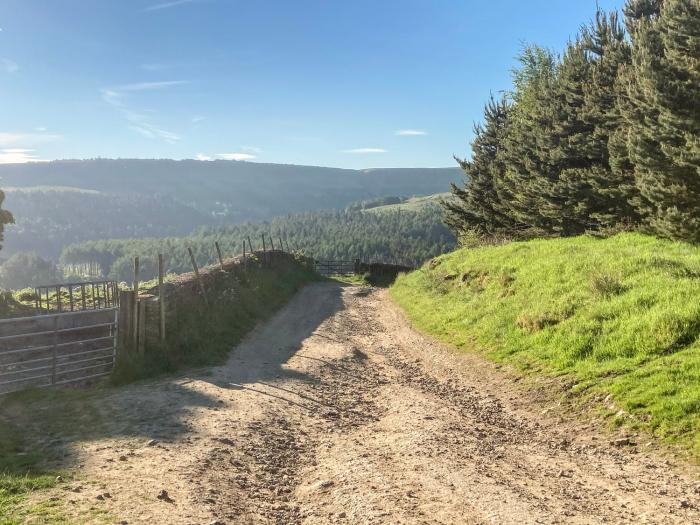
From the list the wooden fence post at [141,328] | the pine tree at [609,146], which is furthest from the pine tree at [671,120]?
the wooden fence post at [141,328]

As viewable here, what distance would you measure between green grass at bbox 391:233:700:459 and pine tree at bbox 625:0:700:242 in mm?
1405

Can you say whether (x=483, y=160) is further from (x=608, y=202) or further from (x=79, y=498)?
(x=79, y=498)

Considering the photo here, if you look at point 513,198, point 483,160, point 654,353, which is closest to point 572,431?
point 654,353

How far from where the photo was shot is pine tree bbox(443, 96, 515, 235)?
39.5 m

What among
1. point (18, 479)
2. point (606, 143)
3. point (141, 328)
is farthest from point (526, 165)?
point (18, 479)

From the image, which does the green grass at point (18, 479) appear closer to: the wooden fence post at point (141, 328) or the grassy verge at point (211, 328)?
the grassy verge at point (211, 328)

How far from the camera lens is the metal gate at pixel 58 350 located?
12.6m

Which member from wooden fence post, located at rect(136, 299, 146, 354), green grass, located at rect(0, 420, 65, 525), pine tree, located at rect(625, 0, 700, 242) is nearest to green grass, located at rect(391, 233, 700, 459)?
pine tree, located at rect(625, 0, 700, 242)

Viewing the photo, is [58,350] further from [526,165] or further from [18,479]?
[526,165]

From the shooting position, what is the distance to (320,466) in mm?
7641

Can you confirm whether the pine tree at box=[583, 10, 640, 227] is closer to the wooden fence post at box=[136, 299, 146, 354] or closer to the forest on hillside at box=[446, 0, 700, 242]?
the forest on hillside at box=[446, 0, 700, 242]

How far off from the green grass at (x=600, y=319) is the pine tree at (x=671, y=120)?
1.40 meters

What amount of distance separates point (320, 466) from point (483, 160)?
37.0 m

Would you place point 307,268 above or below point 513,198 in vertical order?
below
